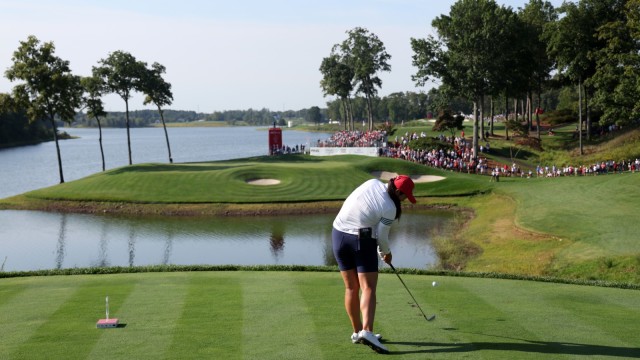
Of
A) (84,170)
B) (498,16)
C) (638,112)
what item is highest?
(498,16)

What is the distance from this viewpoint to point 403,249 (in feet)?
103

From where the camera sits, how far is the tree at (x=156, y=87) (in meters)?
70.0

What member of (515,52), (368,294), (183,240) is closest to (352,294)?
(368,294)

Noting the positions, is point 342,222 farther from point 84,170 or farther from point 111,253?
point 84,170

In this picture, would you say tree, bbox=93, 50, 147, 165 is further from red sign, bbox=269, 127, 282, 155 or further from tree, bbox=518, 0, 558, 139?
tree, bbox=518, 0, 558, 139

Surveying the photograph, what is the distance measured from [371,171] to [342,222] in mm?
48258

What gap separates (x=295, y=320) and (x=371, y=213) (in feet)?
8.32

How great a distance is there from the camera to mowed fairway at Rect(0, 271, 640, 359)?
9.30m

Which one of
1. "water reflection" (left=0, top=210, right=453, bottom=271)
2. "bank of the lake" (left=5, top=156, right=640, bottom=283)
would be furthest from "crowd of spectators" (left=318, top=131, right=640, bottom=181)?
"water reflection" (left=0, top=210, right=453, bottom=271)

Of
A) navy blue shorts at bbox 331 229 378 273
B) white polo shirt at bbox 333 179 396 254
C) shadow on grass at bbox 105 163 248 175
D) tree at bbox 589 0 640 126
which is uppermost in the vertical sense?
tree at bbox 589 0 640 126

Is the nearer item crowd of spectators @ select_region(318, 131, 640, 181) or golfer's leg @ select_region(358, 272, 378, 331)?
golfer's leg @ select_region(358, 272, 378, 331)

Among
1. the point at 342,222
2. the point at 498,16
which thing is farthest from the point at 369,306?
the point at 498,16

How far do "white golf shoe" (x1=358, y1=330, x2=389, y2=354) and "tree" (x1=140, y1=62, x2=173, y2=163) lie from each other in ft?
212

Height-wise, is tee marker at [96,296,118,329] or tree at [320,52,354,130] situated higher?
tree at [320,52,354,130]
